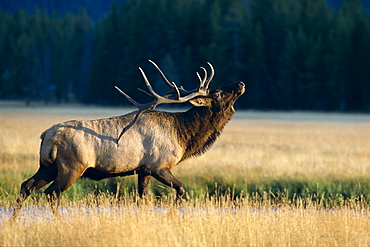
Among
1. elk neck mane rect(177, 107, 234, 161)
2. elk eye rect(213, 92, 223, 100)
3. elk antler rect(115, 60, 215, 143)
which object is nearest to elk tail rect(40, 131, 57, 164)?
elk antler rect(115, 60, 215, 143)

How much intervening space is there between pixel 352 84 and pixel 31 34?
57.6 metres

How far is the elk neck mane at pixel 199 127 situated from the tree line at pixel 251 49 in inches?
1887

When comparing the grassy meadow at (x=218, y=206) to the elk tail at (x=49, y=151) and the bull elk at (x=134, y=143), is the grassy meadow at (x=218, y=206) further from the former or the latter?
the elk tail at (x=49, y=151)

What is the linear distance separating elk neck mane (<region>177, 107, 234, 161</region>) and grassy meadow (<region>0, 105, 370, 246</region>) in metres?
0.96

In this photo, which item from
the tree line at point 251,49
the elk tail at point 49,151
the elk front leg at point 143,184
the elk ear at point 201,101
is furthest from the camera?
the tree line at point 251,49

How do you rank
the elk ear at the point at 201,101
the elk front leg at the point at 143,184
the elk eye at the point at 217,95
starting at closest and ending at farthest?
the elk front leg at the point at 143,184
the elk ear at the point at 201,101
the elk eye at the point at 217,95

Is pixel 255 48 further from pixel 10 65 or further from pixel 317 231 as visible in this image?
pixel 317 231

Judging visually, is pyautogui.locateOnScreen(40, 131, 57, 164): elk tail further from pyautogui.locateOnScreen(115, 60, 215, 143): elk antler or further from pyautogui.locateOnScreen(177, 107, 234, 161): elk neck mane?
pyautogui.locateOnScreen(177, 107, 234, 161): elk neck mane

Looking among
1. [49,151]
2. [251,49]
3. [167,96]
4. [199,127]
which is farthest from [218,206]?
[251,49]

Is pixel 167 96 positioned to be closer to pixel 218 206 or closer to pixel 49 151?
pixel 49 151

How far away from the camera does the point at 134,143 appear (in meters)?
10.6

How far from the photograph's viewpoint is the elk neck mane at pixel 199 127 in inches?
442

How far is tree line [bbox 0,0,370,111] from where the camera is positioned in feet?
219

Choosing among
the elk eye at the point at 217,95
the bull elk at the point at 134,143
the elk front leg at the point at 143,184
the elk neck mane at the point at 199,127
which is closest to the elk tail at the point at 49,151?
the bull elk at the point at 134,143
